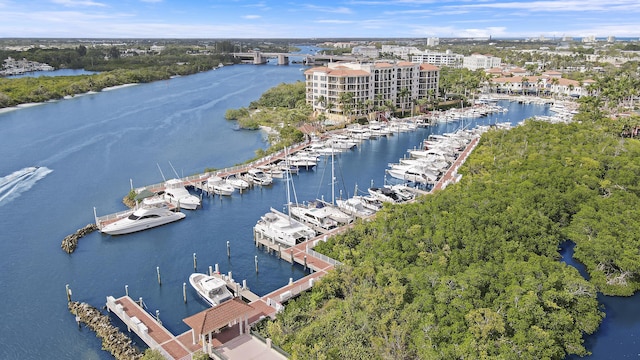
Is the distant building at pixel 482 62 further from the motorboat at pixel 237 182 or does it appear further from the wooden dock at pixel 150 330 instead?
the wooden dock at pixel 150 330

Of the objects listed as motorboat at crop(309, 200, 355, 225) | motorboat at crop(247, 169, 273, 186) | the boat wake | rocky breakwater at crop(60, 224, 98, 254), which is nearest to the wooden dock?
rocky breakwater at crop(60, 224, 98, 254)

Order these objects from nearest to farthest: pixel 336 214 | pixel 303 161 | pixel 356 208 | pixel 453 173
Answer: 1. pixel 336 214
2. pixel 356 208
3. pixel 453 173
4. pixel 303 161

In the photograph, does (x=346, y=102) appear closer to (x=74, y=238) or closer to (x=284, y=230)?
(x=284, y=230)

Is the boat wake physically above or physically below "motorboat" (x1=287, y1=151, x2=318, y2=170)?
below

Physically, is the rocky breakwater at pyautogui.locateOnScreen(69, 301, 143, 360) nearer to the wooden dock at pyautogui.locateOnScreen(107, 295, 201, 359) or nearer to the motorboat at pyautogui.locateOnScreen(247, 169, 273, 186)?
the wooden dock at pyautogui.locateOnScreen(107, 295, 201, 359)

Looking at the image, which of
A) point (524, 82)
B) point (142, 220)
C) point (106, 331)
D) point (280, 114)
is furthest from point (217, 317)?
point (524, 82)

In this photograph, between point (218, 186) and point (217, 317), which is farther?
point (218, 186)

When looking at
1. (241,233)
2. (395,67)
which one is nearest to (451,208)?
(241,233)

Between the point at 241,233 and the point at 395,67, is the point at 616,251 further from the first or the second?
the point at 395,67
